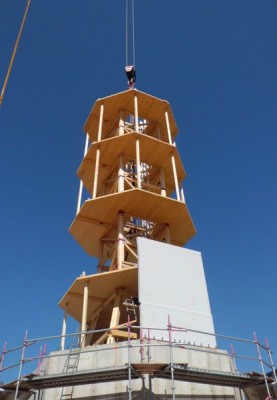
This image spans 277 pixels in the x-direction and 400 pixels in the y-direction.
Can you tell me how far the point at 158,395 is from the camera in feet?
43.1

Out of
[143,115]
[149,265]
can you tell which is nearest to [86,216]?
[149,265]

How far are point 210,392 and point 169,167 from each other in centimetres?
1513

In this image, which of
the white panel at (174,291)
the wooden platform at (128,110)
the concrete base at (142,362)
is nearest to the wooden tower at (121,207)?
the wooden platform at (128,110)

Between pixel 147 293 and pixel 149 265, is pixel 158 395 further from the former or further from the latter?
pixel 149 265

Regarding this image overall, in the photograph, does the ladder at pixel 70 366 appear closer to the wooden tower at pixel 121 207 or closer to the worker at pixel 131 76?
the wooden tower at pixel 121 207

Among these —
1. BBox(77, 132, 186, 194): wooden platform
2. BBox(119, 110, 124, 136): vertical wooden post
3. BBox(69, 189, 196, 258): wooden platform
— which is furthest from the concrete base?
BBox(119, 110, 124, 136): vertical wooden post

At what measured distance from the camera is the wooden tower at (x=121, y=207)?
2020 centimetres

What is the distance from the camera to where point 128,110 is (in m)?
28.3

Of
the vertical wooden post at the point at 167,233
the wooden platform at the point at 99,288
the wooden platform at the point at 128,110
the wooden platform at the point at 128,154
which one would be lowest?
the wooden platform at the point at 99,288

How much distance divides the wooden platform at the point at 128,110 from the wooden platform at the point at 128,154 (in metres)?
3.48

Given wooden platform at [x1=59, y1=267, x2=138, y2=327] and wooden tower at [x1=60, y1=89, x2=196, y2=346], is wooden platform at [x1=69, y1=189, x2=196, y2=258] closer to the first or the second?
wooden tower at [x1=60, y1=89, x2=196, y2=346]

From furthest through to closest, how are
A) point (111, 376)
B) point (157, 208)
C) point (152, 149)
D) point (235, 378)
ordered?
point (152, 149), point (157, 208), point (235, 378), point (111, 376)

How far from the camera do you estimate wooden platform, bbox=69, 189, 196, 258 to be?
2134cm

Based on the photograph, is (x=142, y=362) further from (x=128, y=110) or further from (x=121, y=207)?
(x=128, y=110)
